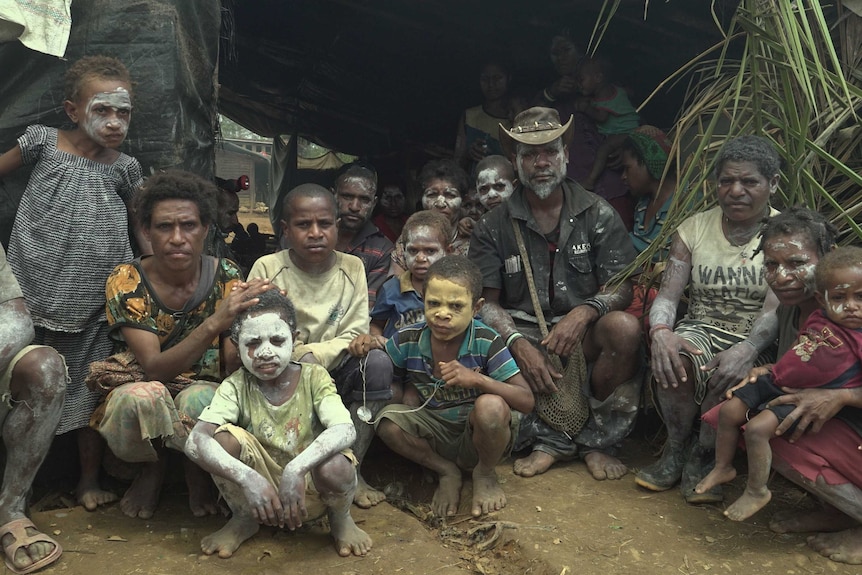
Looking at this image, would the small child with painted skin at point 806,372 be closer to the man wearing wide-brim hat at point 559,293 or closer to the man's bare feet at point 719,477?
the man's bare feet at point 719,477

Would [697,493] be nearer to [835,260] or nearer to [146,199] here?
[835,260]

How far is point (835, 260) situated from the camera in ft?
8.99


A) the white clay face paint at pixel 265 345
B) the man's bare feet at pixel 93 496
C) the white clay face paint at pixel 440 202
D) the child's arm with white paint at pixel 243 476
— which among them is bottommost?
the man's bare feet at pixel 93 496

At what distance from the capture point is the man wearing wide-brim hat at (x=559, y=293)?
140 inches

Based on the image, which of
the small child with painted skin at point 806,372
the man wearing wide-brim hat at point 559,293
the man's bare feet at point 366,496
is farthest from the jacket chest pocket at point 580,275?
the man's bare feet at point 366,496

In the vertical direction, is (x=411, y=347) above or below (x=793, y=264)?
below

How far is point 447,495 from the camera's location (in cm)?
328

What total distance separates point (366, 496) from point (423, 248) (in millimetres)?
1190

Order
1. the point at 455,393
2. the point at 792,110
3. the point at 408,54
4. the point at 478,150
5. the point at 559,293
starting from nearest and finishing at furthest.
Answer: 1. the point at 455,393
2. the point at 792,110
3. the point at 559,293
4. the point at 478,150
5. the point at 408,54

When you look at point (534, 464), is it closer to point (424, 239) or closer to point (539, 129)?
point (424, 239)

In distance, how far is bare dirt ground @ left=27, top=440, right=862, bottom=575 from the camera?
274 cm

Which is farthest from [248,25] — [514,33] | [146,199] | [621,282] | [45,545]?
[45,545]

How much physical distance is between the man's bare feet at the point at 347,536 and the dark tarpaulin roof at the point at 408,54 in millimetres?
3100

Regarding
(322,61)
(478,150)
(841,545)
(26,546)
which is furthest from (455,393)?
(322,61)
